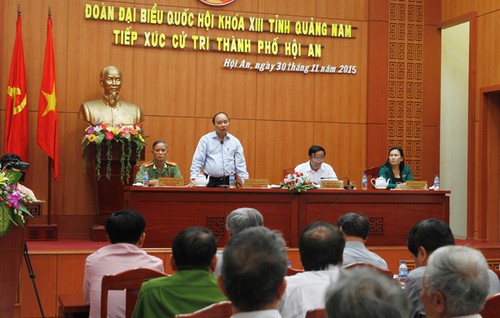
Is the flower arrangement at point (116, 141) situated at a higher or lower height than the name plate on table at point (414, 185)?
higher

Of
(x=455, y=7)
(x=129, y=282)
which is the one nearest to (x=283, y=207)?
(x=129, y=282)

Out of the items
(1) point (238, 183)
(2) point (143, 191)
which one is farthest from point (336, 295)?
(1) point (238, 183)

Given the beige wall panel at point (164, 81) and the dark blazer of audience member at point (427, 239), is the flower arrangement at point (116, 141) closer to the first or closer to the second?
the beige wall panel at point (164, 81)

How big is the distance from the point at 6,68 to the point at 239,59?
2975 millimetres

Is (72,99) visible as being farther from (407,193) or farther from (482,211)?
(482,211)

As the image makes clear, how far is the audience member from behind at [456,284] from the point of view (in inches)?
79.4

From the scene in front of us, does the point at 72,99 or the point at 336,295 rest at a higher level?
the point at 72,99

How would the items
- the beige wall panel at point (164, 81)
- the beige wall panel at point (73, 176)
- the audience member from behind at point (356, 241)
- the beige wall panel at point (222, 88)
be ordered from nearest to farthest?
the audience member from behind at point (356, 241), the beige wall panel at point (73, 176), the beige wall panel at point (164, 81), the beige wall panel at point (222, 88)

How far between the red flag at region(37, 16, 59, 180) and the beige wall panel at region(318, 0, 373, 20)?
3715mm

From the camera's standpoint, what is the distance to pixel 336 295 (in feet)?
4.72

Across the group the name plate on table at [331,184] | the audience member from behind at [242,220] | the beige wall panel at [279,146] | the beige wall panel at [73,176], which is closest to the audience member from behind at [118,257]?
the audience member from behind at [242,220]

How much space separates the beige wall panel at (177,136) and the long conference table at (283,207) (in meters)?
2.27

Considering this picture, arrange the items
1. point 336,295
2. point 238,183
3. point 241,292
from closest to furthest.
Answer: point 336,295 < point 241,292 < point 238,183

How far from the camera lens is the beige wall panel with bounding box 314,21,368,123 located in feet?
32.3
